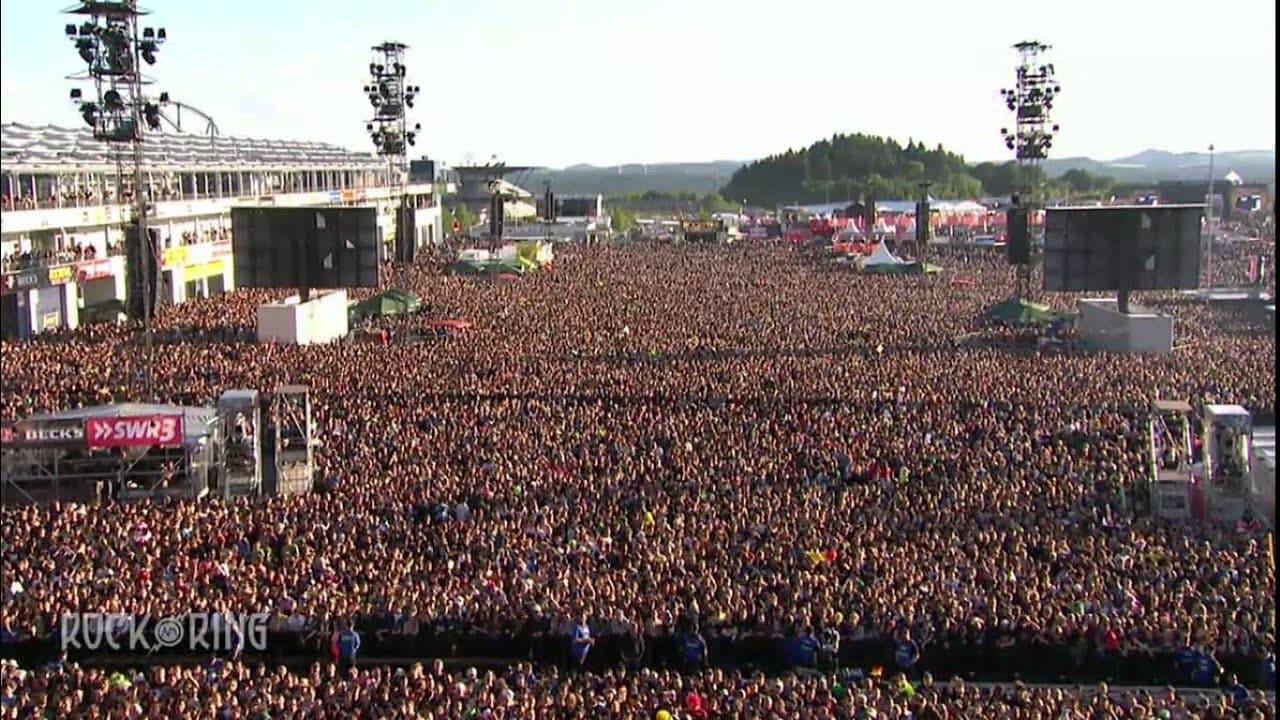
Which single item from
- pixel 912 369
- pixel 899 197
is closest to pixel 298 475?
pixel 912 369

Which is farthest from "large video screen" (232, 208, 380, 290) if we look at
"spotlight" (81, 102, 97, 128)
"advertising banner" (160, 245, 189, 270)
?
"spotlight" (81, 102, 97, 128)

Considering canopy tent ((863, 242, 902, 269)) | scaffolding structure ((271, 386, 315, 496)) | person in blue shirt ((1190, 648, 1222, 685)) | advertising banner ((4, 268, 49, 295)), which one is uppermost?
advertising banner ((4, 268, 49, 295))

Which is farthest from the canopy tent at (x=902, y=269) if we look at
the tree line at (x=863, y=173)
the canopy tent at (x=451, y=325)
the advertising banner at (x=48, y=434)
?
the tree line at (x=863, y=173)

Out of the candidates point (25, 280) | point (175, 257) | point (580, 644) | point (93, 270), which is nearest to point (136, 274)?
point (25, 280)

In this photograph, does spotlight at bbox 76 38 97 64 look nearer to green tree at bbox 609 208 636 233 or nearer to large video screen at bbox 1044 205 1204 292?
large video screen at bbox 1044 205 1204 292

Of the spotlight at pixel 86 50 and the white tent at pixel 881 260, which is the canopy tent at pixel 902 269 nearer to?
the white tent at pixel 881 260

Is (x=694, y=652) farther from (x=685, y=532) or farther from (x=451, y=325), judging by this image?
(x=451, y=325)
